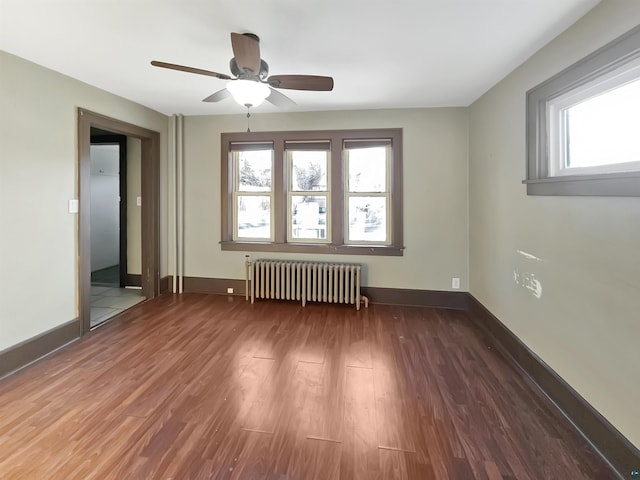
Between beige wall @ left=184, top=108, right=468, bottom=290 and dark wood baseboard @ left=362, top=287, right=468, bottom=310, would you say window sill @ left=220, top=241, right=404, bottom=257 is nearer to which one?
beige wall @ left=184, top=108, right=468, bottom=290

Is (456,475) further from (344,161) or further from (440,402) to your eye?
(344,161)

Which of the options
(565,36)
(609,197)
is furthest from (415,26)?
(609,197)

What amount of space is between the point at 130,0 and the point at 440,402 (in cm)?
316

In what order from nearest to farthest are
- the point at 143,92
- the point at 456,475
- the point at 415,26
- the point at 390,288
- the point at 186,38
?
the point at 456,475 → the point at 415,26 → the point at 186,38 → the point at 143,92 → the point at 390,288

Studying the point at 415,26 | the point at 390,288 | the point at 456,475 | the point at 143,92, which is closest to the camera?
the point at 456,475

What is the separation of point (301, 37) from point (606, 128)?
2.02 m

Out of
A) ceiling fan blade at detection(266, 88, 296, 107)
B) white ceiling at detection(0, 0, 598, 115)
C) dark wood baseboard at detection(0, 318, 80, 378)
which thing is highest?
white ceiling at detection(0, 0, 598, 115)

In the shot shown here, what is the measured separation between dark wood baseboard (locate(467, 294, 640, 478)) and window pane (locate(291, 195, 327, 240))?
2308 millimetres

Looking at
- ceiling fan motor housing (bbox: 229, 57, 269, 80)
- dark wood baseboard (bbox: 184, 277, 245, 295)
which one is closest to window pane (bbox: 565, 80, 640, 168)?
ceiling fan motor housing (bbox: 229, 57, 269, 80)

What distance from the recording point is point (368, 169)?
4066 millimetres

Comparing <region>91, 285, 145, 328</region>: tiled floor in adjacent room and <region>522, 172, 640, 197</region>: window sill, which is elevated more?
<region>522, 172, 640, 197</region>: window sill

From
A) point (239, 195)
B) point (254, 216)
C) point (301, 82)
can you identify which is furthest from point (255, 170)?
point (301, 82)

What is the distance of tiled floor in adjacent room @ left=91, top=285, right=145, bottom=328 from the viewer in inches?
142

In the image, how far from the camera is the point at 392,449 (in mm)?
1663
